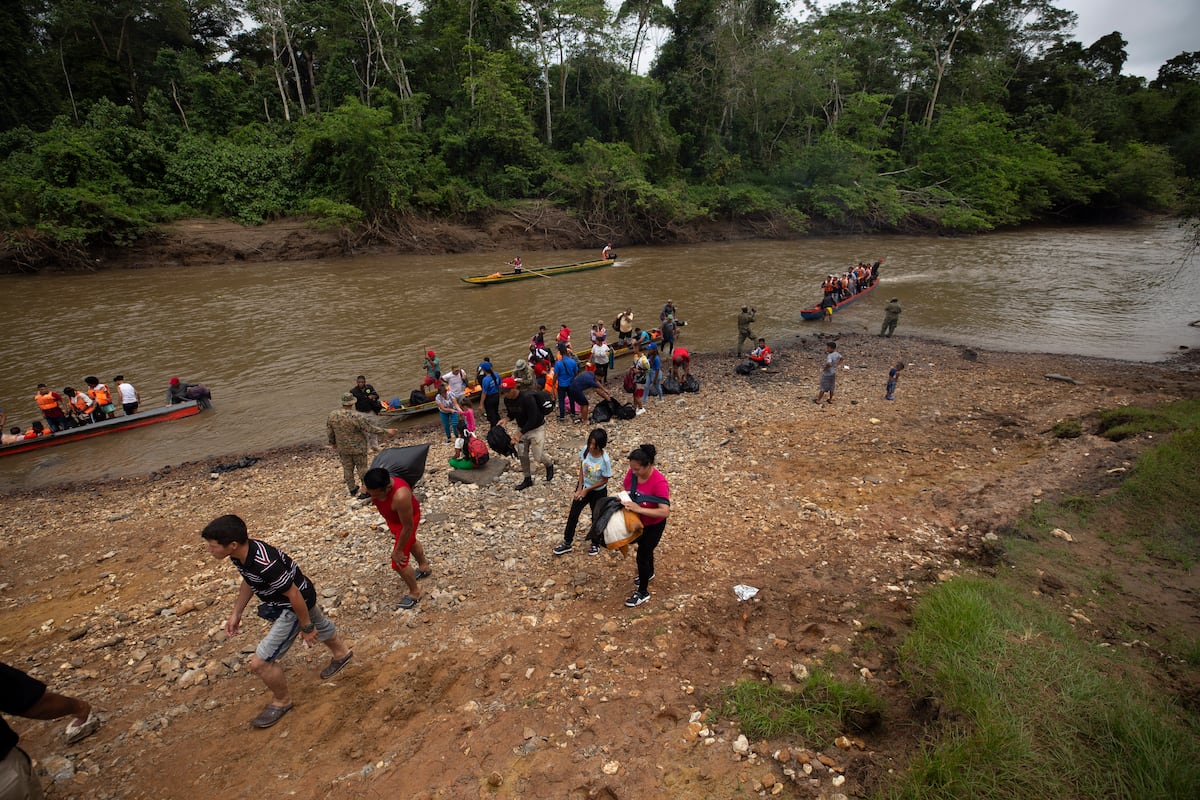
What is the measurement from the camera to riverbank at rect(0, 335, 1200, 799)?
390cm

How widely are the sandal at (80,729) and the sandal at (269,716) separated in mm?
1313

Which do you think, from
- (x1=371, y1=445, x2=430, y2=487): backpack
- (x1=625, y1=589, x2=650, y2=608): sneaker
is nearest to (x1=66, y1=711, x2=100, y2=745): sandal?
(x1=371, y1=445, x2=430, y2=487): backpack

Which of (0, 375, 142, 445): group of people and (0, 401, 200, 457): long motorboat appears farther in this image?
(0, 375, 142, 445): group of people

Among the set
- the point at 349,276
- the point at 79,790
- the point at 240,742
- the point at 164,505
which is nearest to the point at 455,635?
the point at 240,742

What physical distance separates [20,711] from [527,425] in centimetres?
566

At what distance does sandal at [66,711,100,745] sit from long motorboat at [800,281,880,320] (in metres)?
21.6

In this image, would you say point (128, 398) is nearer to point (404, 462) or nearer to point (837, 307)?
point (404, 462)

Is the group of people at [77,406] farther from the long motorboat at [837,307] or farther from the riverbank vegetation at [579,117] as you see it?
the riverbank vegetation at [579,117]

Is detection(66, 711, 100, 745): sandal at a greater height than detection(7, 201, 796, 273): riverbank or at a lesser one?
lesser

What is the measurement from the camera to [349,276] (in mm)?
29766

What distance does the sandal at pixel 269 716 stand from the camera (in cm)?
435

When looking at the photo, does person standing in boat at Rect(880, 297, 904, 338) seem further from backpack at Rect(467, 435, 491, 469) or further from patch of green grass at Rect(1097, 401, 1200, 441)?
backpack at Rect(467, 435, 491, 469)

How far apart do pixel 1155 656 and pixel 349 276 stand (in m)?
32.7

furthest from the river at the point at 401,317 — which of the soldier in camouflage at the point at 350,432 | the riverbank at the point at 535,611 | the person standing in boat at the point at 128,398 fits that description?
the soldier in camouflage at the point at 350,432
